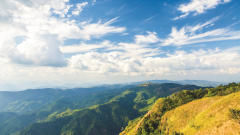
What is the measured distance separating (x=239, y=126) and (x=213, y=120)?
10.3m

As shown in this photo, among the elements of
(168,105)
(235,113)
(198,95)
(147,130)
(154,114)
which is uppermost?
(235,113)

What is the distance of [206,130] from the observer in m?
41.3

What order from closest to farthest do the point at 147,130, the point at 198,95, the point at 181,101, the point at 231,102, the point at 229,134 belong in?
the point at 229,134
the point at 231,102
the point at 147,130
the point at 181,101
the point at 198,95

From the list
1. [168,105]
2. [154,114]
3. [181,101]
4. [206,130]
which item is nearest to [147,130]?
[154,114]

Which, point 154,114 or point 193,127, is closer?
point 193,127

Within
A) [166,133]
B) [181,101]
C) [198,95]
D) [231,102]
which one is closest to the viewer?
[231,102]

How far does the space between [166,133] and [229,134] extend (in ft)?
125

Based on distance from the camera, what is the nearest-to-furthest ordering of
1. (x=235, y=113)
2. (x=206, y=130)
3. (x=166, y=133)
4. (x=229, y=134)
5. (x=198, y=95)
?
(x=229, y=134) < (x=235, y=113) < (x=206, y=130) < (x=166, y=133) < (x=198, y=95)

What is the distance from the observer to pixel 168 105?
10106 cm

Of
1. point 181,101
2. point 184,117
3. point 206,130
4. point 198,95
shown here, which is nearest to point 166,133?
point 184,117

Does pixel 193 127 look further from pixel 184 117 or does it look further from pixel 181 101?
pixel 181 101

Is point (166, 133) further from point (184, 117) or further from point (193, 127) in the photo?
point (193, 127)

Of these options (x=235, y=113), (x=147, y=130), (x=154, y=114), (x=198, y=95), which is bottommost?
(x=147, y=130)

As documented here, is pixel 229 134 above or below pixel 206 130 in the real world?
above
